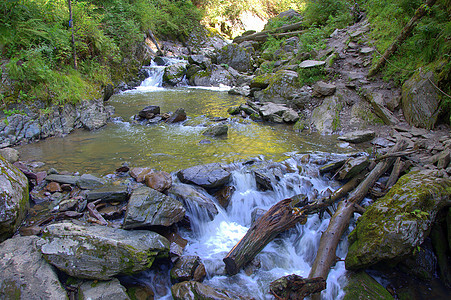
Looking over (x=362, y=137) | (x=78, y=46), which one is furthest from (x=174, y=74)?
(x=362, y=137)

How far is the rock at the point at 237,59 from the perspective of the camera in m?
21.0

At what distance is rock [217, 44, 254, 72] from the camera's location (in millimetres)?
21031

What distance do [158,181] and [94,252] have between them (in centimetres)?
201

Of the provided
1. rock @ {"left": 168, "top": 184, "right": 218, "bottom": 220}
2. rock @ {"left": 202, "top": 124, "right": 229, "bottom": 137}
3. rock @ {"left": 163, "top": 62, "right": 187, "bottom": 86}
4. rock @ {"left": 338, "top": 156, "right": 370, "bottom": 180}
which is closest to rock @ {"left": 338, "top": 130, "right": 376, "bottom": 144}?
rock @ {"left": 338, "top": 156, "right": 370, "bottom": 180}

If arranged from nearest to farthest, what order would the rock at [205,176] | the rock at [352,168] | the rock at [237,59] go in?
the rock at [205,176] < the rock at [352,168] < the rock at [237,59]

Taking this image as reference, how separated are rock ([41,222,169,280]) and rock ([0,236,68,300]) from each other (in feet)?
0.40

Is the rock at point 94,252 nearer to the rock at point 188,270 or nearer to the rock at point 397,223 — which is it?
the rock at point 188,270

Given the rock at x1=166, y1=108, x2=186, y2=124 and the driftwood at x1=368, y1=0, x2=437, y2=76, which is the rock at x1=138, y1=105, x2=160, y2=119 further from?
the driftwood at x1=368, y1=0, x2=437, y2=76

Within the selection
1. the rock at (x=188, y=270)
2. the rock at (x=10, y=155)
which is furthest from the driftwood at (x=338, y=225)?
the rock at (x=10, y=155)

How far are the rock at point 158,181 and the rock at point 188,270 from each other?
5.26 feet

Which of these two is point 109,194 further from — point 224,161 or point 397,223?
point 397,223

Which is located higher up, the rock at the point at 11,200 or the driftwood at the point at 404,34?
the driftwood at the point at 404,34

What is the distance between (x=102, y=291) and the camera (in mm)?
3053

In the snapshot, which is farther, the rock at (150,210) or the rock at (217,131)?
the rock at (217,131)
